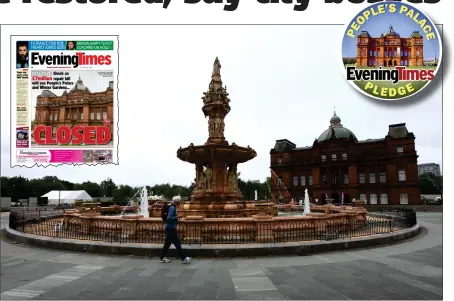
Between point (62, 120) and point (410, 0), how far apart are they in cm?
811

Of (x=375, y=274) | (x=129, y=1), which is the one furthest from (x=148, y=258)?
(x=129, y=1)

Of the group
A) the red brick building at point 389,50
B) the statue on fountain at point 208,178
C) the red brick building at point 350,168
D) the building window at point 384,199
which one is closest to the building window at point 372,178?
the red brick building at point 350,168

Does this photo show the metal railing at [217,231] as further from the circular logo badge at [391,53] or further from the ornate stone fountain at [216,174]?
the circular logo badge at [391,53]

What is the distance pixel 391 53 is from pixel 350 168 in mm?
56031

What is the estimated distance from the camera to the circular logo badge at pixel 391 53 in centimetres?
648

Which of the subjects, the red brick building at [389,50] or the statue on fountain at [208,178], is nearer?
the red brick building at [389,50]

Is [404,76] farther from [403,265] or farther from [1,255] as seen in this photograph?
[1,255]

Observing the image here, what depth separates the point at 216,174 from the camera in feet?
57.2

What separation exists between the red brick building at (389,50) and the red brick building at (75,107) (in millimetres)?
5687

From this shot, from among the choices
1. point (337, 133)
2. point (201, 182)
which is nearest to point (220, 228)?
point (201, 182)

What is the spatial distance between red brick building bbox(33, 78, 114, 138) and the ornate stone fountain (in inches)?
350

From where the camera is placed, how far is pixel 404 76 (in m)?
6.79

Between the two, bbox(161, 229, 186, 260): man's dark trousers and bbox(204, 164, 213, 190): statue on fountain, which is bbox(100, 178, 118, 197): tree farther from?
A: bbox(161, 229, 186, 260): man's dark trousers

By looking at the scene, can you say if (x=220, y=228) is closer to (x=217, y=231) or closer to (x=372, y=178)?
(x=217, y=231)
